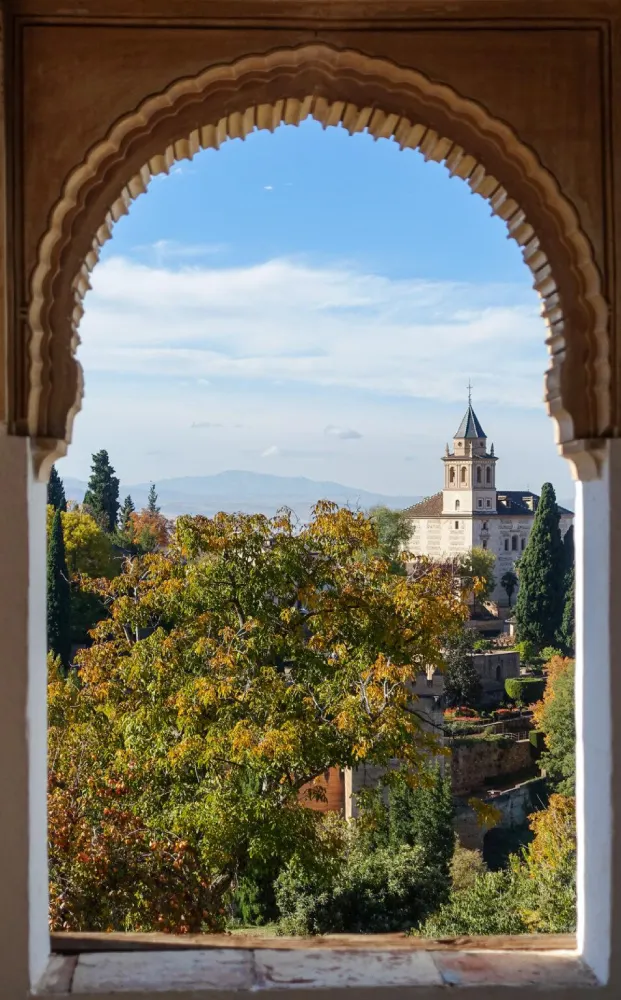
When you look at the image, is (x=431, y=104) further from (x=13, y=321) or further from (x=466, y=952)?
(x=466, y=952)

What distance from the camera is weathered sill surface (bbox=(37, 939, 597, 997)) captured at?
1786mm

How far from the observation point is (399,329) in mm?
52188

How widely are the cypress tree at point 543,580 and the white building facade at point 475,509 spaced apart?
2393cm

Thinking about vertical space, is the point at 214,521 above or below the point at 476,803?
above

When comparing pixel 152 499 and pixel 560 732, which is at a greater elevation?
pixel 152 499

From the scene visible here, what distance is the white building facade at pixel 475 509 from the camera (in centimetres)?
5144

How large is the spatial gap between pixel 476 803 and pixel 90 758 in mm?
3441

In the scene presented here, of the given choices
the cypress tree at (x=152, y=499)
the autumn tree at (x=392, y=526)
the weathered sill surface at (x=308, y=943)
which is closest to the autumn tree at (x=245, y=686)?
the weathered sill surface at (x=308, y=943)

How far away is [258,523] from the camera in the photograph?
7703mm

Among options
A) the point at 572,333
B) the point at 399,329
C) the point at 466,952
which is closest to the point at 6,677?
the point at 466,952

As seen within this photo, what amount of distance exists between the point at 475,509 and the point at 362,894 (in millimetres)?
44495

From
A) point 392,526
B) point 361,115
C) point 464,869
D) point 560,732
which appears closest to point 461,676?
point 560,732

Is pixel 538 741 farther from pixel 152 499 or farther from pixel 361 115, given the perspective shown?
pixel 152 499

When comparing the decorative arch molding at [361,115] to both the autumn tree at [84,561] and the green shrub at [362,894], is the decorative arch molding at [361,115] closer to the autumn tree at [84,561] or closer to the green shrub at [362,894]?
the green shrub at [362,894]
